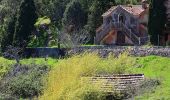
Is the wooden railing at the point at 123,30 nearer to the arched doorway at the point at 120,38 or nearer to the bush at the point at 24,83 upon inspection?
the arched doorway at the point at 120,38

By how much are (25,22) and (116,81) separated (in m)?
30.4

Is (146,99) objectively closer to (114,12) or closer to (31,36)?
(114,12)

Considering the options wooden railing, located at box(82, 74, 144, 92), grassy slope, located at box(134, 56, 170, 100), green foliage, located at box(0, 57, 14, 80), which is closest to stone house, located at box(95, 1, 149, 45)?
green foliage, located at box(0, 57, 14, 80)

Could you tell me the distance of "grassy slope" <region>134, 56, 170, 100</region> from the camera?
3644 centimetres

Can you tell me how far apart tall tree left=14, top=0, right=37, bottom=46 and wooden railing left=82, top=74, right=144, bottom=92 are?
2697 centimetres

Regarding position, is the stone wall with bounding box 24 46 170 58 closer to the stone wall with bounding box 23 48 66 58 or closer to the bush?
the stone wall with bounding box 23 48 66 58

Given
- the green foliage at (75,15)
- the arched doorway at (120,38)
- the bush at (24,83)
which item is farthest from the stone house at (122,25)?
the bush at (24,83)

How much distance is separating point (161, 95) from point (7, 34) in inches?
1470

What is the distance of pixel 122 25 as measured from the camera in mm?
68312

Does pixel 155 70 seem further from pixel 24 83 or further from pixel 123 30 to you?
pixel 123 30

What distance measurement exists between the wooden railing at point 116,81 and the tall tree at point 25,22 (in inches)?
1062

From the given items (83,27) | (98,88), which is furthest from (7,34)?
(98,88)

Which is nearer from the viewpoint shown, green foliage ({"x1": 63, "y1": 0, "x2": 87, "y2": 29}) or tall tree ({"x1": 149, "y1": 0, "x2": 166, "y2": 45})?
tall tree ({"x1": 149, "y1": 0, "x2": 166, "y2": 45})

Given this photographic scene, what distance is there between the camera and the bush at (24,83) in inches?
1895
